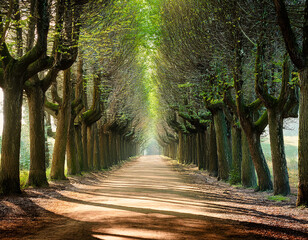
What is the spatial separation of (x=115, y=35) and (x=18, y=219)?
14.6 m

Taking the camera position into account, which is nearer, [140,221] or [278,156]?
[140,221]

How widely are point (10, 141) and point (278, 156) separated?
9395 mm

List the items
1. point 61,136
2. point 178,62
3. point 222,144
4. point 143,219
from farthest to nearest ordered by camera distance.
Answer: point 178,62 → point 222,144 → point 61,136 → point 143,219

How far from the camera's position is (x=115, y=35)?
20.2 metres

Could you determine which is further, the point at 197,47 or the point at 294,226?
the point at 197,47

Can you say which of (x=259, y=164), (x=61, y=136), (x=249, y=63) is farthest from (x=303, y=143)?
(x=61, y=136)

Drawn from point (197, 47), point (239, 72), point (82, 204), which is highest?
point (197, 47)

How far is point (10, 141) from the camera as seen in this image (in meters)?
10.8

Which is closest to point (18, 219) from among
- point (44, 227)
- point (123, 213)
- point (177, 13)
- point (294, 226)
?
point (44, 227)

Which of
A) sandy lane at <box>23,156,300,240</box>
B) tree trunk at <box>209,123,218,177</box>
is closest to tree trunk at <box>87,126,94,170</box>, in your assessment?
tree trunk at <box>209,123,218,177</box>

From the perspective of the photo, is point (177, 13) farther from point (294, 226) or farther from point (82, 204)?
point (294, 226)

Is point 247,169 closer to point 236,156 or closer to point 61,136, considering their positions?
point 236,156

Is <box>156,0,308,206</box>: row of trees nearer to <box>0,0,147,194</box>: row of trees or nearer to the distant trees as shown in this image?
the distant trees

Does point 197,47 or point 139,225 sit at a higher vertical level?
Result: point 197,47
